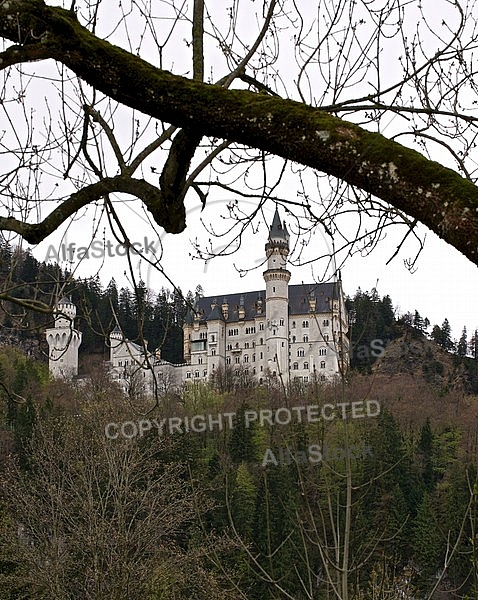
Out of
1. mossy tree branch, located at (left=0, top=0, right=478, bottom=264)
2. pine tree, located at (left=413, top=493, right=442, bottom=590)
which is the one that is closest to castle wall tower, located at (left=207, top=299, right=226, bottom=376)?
pine tree, located at (left=413, top=493, right=442, bottom=590)

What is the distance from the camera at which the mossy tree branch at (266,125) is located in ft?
5.01

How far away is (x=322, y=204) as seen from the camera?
3.15 m

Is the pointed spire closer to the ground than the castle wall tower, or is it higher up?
closer to the ground

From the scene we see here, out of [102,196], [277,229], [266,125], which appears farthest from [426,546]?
[266,125]

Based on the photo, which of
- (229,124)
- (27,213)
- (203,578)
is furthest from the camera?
(203,578)

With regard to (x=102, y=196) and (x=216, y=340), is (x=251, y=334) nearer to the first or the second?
(x=216, y=340)

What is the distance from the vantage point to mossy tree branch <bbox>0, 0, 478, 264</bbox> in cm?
153

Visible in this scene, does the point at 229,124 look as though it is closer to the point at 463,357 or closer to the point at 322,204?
the point at 322,204

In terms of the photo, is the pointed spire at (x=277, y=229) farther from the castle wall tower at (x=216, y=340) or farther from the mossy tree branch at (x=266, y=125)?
the castle wall tower at (x=216, y=340)

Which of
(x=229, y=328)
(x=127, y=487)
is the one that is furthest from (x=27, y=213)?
(x=229, y=328)

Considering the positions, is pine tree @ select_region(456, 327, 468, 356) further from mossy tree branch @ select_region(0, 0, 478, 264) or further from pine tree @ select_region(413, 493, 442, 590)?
mossy tree branch @ select_region(0, 0, 478, 264)

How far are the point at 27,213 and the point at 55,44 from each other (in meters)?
1.71

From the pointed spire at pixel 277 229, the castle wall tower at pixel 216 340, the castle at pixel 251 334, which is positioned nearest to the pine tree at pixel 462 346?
the castle at pixel 251 334

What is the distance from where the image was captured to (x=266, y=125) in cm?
178
